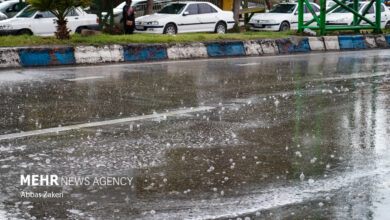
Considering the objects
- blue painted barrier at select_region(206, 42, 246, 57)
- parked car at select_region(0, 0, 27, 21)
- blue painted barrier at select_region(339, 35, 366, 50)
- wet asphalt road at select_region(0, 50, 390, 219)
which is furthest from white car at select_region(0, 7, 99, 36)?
wet asphalt road at select_region(0, 50, 390, 219)

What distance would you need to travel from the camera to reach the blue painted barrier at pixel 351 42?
20172 mm

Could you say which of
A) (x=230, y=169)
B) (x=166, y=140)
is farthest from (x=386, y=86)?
(x=230, y=169)

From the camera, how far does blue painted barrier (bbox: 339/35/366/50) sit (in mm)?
20172

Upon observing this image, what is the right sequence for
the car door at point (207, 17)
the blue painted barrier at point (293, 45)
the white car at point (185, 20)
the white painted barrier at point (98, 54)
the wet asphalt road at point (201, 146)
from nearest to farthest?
1. the wet asphalt road at point (201, 146)
2. the white painted barrier at point (98, 54)
3. the blue painted barrier at point (293, 45)
4. the white car at point (185, 20)
5. the car door at point (207, 17)

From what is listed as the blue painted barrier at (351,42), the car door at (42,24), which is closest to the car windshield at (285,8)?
the blue painted barrier at (351,42)

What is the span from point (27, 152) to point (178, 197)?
177cm

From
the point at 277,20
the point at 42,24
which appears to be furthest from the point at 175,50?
the point at 277,20

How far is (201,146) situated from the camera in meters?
6.17

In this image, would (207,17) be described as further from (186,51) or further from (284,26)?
(186,51)

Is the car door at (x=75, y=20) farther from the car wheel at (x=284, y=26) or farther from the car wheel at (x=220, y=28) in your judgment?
the car wheel at (x=284, y=26)

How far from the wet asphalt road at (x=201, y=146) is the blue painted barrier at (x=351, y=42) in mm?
8998

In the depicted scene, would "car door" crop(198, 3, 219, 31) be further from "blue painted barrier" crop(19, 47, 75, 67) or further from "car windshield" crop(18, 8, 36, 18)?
"blue painted barrier" crop(19, 47, 75, 67)

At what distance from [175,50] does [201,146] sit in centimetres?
1036

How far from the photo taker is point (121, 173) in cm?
518
